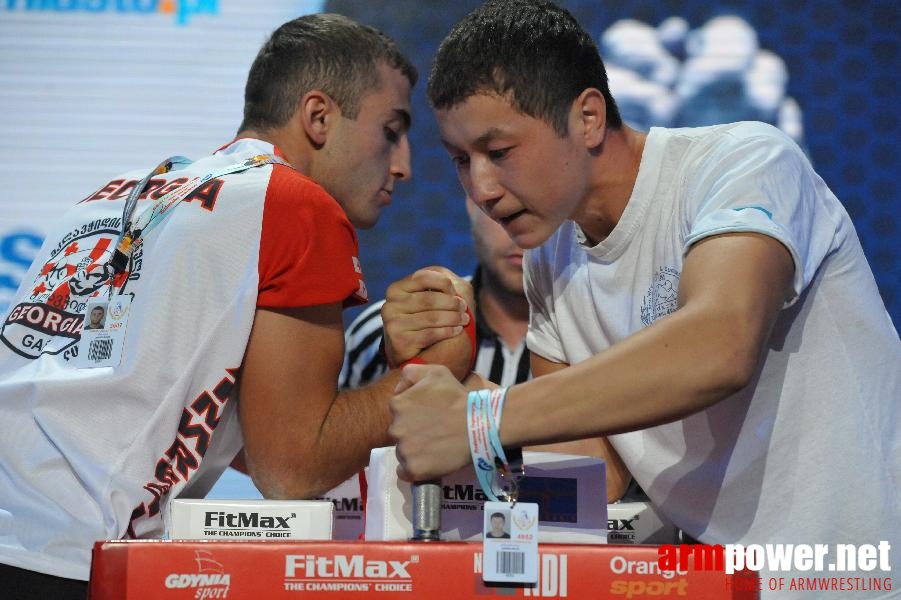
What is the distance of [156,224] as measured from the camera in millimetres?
1597

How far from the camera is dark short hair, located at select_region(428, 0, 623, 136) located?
1525 mm

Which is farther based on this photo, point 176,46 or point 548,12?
point 176,46

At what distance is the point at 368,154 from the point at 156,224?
2.05 ft

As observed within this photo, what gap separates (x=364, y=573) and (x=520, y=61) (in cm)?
86

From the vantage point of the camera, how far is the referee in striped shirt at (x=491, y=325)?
2984 mm

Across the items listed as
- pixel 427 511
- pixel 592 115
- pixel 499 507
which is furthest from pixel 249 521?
pixel 592 115

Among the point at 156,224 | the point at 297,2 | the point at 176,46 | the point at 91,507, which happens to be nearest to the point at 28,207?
the point at 176,46

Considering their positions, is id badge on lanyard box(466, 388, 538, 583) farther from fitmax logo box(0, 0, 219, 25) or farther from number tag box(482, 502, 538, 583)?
fitmax logo box(0, 0, 219, 25)

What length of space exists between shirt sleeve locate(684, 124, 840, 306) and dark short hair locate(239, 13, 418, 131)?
839 mm

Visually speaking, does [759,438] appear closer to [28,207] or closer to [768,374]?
[768,374]

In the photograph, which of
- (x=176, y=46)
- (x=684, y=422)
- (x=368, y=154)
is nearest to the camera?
(x=684, y=422)

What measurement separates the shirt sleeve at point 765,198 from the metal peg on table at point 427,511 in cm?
45

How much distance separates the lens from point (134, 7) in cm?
329

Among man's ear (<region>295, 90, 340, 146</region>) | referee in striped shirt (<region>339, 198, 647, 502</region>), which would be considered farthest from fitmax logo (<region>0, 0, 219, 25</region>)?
man's ear (<region>295, 90, 340, 146</region>)
